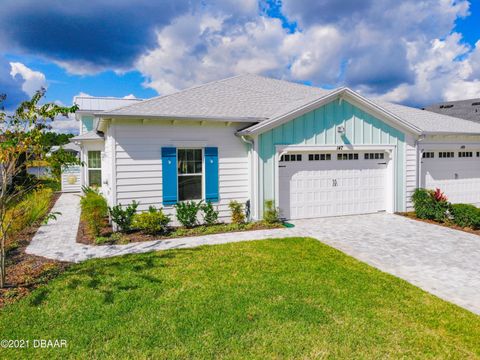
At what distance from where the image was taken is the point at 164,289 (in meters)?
5.11

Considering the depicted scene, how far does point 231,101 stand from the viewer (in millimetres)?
11086

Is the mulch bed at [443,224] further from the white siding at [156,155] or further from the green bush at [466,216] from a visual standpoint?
the white siding at [156,155]

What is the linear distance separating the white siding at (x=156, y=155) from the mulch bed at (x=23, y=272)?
108 inches

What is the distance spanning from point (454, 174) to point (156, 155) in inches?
473

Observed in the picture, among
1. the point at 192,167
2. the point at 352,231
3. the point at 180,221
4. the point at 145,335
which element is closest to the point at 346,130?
the point at 352,231

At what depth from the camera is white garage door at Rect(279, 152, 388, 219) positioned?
1059 centimetres

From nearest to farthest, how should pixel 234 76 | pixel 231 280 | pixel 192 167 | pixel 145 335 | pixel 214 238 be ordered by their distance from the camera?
pixel 145 335
pixel 231 280
pixel 214 238
pixel 192 167
pixel 234 76

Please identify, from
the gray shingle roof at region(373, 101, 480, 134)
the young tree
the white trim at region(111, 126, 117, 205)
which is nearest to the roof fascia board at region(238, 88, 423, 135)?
the gray shingle roof at region(373, 101, 480, 134)

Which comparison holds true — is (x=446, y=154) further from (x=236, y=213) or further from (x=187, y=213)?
(x=187, y=213)

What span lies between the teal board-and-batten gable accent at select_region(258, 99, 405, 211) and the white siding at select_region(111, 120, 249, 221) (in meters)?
0.87

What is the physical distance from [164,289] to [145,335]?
1.31 meters

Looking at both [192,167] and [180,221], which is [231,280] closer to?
[180,221]

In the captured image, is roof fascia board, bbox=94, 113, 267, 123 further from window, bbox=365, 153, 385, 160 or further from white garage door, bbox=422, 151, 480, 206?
white garage door, bbox=422, 151, 480, 206

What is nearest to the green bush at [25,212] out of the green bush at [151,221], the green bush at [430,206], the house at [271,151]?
the house at [271,151]
